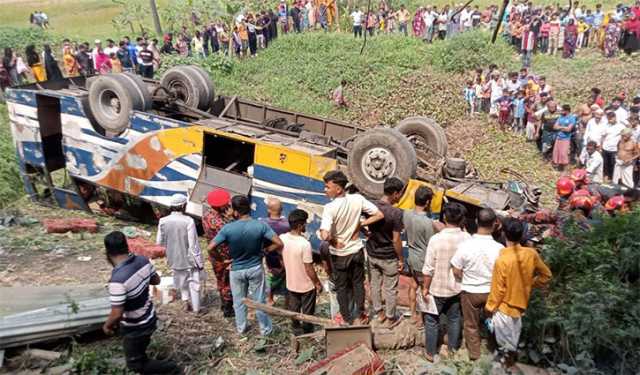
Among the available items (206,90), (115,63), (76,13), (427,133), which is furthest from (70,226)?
(76,13)

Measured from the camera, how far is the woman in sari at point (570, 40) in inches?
653

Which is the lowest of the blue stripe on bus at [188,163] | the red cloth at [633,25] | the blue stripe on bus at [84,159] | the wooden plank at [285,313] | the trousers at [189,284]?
the trousers at [189,284]

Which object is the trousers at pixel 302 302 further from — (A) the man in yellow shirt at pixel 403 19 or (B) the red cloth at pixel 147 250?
(A) the man in yellow shirt at pixel 403 19

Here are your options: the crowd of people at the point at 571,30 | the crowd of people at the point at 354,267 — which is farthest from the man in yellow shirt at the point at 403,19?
the crowd of people at the point at 354,267

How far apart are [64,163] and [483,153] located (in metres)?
8.87

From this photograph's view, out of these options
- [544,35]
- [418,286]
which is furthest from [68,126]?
[544,35]

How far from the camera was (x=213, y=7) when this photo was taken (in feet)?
76.9

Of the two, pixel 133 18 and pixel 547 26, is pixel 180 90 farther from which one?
pixel 133 18

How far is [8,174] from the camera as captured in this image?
41.0ft

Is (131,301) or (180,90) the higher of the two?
(180,90)

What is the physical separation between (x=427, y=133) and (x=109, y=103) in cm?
496

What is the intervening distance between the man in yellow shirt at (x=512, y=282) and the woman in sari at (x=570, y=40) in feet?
45.9

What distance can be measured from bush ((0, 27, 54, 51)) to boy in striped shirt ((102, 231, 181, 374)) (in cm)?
2040

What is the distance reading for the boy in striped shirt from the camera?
4.39m
